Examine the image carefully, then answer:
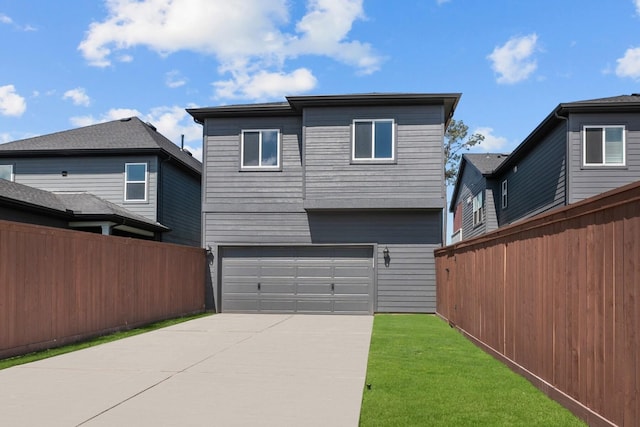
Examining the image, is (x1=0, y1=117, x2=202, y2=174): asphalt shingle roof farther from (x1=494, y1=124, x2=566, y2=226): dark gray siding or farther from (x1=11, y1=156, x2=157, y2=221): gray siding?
(x1=494, y1=124, x2=566, y2=226): dark gray siding

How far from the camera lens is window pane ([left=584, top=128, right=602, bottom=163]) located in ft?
53.7

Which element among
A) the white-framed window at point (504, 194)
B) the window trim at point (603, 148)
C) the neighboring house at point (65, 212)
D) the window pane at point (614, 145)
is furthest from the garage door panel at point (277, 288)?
the white-framed window at point (504, 194)

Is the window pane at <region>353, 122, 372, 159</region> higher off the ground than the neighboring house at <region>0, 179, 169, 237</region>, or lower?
higher

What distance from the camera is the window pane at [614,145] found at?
1644 cm

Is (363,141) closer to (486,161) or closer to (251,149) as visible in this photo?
(251,149)

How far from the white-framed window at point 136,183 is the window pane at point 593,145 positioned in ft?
48.6

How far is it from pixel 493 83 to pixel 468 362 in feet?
65.8

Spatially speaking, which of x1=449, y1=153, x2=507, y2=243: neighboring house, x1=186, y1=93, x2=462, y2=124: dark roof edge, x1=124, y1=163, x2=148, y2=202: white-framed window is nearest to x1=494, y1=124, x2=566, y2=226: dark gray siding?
x1=449, y1=153, x2=507, y2=243: neighboring house

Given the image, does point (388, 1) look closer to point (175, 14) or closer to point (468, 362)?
point (175, 14)

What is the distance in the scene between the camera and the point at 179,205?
2419cm

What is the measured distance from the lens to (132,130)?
77.2 feet

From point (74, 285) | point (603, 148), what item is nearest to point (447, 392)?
point (74, 285)

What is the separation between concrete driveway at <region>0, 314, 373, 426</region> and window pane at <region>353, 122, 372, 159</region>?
22.7 ft

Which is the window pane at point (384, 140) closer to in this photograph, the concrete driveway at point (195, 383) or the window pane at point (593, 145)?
the window pane at point (593, 145)
